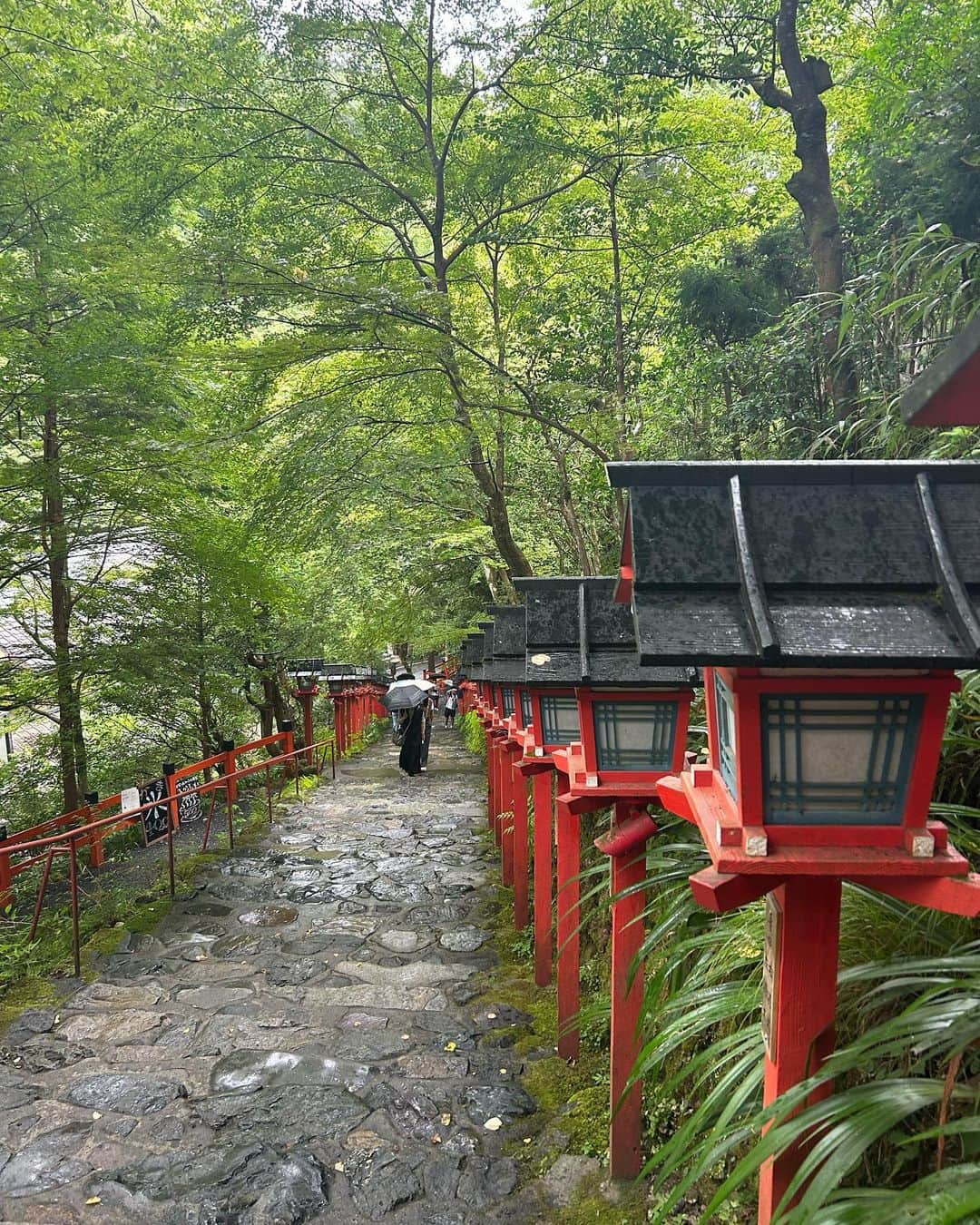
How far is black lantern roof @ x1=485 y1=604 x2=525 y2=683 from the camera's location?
5684 mm

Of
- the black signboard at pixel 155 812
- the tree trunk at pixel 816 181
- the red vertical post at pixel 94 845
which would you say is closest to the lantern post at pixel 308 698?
A: the red vertical post at pixel 94 845

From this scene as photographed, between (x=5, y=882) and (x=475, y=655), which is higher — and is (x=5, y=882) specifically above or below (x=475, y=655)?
below

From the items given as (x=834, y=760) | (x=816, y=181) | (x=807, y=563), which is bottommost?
(x=834, y=760)

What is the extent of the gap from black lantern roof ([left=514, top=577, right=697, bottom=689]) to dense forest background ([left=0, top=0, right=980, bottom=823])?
2.23 m

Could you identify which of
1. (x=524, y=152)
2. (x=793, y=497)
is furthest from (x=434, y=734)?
(x=793, y=497)

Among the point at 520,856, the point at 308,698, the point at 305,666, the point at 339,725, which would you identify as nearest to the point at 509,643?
the point at 520,856

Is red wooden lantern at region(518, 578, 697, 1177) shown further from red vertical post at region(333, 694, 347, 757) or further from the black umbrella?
red vertical post at region(333, 694, 347, 757)

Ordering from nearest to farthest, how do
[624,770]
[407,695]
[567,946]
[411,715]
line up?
[624,770] → [567,946] → [407,695] → [411,715]

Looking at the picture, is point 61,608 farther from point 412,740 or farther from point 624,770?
point 412,740

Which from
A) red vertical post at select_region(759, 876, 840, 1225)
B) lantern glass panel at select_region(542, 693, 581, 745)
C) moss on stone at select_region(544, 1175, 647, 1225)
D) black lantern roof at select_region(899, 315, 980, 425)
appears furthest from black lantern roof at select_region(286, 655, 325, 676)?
black lantern roof at select_region(899, 315, 980, 425)

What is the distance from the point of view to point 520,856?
6.68 m

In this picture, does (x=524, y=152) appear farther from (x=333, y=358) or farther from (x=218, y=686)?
(x=218, y=686)

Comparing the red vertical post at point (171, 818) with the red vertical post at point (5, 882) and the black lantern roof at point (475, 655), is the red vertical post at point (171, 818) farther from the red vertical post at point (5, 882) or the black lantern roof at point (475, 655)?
the black lantern roof at point (475, 655)

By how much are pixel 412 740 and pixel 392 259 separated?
10.9 meters
